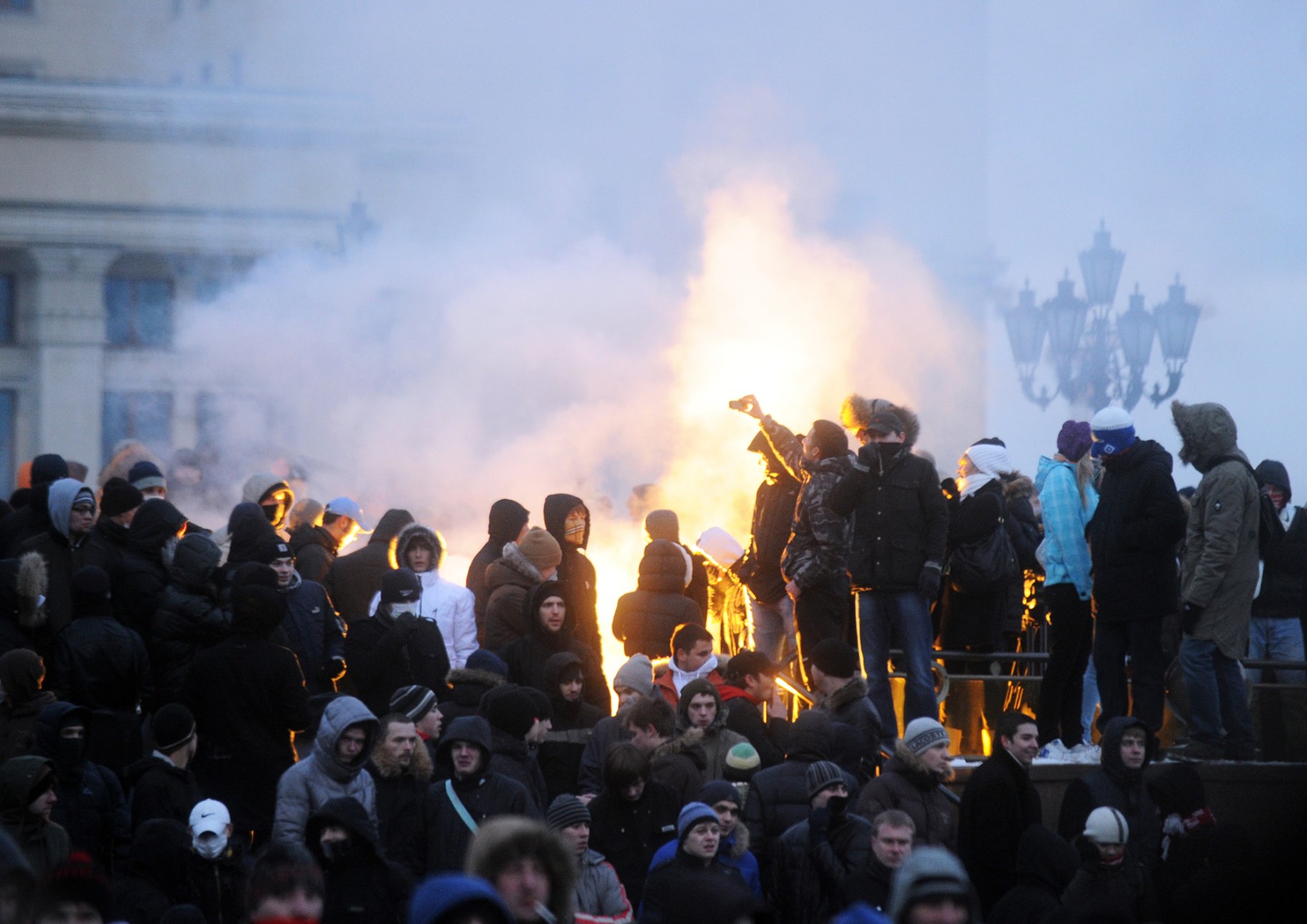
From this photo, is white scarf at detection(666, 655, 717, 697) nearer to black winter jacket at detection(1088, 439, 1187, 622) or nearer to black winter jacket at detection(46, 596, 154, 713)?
black winter jacket at detection(1088, 439, 1187, 622)

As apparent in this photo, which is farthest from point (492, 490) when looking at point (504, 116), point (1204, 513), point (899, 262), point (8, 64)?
point (8, 64)

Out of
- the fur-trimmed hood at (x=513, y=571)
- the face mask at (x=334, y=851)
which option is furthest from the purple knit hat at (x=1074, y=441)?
the face mask at (x=334, y=851)

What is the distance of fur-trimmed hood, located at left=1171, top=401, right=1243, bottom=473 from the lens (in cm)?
704

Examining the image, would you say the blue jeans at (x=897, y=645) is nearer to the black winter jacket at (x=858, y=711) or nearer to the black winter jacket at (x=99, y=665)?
the black winter jacket at (x=858, y=711)

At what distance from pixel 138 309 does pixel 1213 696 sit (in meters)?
15.5

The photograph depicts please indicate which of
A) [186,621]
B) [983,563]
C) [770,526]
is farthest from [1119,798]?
[186,621]

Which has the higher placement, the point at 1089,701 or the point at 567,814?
the point at 1089,701

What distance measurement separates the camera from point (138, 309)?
775 inches

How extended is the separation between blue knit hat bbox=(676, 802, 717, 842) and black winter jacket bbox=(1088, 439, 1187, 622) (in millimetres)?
2289

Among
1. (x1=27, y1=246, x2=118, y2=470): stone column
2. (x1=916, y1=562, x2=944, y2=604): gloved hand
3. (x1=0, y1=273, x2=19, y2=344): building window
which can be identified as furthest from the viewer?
(x1=0, y1=273, x2=19, y2=344): building window

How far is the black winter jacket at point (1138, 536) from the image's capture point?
678 cm

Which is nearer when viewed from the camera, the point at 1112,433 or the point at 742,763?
the point at 742,763

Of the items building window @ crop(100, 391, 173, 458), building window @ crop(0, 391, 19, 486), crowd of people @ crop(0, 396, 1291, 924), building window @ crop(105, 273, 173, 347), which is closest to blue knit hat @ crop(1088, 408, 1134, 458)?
crowd of people @ crop(0, 396, 1291, 924)

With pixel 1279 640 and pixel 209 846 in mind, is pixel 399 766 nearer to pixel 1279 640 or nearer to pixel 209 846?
pixel 209 846
